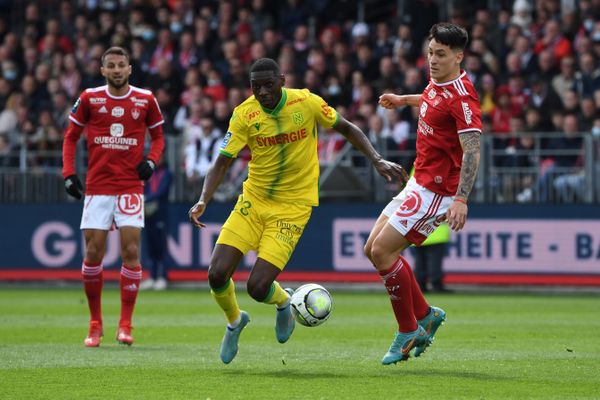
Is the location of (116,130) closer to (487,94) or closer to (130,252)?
(130,252)

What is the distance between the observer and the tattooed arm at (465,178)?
29.1 ft

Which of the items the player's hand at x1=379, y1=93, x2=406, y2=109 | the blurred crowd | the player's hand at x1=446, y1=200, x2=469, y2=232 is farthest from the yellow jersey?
the blurred crowd

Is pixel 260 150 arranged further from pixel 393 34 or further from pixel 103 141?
pixel 393 34

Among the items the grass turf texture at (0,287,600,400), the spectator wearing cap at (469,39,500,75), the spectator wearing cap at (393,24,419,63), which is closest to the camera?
the grass turf texture at (0,287,600,400)

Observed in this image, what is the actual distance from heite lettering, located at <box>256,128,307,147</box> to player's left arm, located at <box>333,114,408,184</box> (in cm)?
32

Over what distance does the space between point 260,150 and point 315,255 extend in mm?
10757

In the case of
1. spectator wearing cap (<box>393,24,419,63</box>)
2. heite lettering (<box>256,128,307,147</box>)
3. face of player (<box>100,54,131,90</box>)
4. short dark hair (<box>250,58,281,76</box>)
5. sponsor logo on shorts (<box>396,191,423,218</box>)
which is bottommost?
sponsor logo on shorts (<box>396,191,423,218</box>)

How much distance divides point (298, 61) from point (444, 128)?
14.5 meters

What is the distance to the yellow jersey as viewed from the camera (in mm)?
9828

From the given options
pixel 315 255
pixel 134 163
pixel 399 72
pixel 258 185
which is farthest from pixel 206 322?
pixel 399 72

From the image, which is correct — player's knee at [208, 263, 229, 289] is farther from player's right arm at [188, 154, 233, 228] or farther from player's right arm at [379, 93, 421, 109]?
player's right arm at [379, 93, 421, 109]

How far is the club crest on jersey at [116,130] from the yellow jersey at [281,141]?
2.37 metres

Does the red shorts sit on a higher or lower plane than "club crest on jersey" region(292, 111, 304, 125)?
lower

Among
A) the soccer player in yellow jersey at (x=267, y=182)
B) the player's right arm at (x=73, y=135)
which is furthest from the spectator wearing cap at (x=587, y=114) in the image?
the soccer player in yellow jersey at (x=267, y=182)
